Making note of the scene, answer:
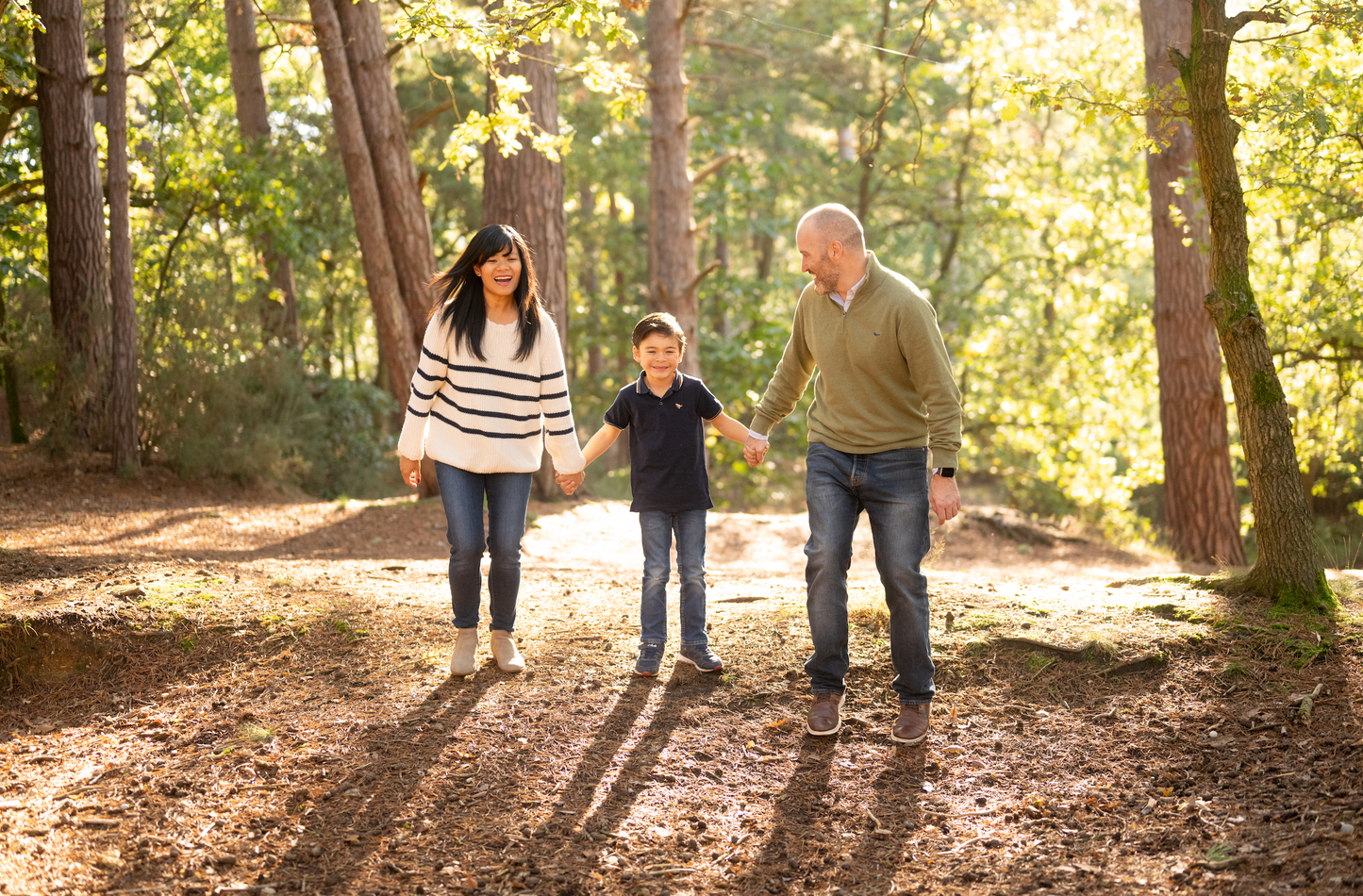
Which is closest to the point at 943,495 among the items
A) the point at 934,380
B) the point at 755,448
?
the point at 934,380

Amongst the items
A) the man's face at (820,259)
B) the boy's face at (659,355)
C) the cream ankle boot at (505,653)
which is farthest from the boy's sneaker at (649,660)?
the man's face at (820,259)

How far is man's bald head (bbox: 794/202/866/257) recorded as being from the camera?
3859 mm

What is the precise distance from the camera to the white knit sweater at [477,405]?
4.35 metres

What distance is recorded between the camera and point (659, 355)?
4.50 meters

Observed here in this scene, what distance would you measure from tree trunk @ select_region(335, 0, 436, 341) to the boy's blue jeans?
21.0 feet

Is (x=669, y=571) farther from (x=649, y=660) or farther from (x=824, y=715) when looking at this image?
(x=824, y=715)

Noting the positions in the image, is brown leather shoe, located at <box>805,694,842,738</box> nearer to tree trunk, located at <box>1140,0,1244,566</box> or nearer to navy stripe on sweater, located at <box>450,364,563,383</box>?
navy stripe on sweater, located at <box>450,364,563,383</box>

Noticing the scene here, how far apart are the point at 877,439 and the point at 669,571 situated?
1.21 metres

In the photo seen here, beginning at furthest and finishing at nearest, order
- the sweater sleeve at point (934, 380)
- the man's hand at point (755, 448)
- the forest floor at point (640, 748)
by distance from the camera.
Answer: the man's hand at point (755, 448) → the sweater sleeve at point (934, 380) → the forest floor at point (640, 748)

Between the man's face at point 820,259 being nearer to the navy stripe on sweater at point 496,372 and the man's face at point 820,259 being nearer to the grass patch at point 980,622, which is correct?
the navy stripe on sweater at point 496,372

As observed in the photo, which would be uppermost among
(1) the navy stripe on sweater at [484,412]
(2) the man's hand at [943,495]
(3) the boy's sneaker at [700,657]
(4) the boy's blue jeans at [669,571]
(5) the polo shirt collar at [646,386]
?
(5) the polo shirt collar at [646,386]

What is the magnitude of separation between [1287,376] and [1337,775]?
33.7ft

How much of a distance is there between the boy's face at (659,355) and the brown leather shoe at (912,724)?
5.76 ft

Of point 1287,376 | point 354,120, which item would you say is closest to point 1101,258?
point 1287,376
